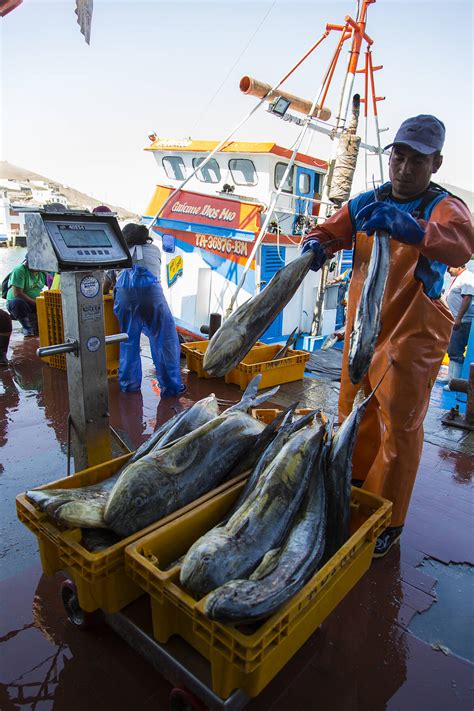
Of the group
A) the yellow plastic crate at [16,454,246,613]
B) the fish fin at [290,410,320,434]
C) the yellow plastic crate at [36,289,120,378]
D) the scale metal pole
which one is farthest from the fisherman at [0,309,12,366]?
the fish fin at [290,410,320,434]

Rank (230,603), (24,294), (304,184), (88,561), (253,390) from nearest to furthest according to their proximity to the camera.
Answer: (230,603) → (88,561) → (253,390) → (24,294) → (304,184)

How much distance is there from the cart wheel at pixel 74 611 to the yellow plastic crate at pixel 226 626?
42cm

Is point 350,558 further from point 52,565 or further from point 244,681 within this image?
point 52,565

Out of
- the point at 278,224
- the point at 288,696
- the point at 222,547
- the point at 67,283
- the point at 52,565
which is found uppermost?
the point at 278,224

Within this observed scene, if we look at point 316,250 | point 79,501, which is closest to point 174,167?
point 316,250

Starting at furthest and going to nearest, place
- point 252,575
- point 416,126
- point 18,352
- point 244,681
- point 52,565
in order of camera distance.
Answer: point 18,352 < point 416,126 < point 52,565 < point 252,575 < point 244,681

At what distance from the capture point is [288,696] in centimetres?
184

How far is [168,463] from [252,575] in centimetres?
75

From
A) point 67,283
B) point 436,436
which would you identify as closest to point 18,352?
point 67,283

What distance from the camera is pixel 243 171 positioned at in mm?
10828

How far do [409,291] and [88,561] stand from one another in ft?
6.80

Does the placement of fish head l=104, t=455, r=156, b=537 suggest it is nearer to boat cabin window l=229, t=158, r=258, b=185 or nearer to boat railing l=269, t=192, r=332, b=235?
boat railing l=269, t=192, r=332, b=235

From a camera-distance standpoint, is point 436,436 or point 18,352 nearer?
point 436,436

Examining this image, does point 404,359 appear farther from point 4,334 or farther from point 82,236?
point 4,334
